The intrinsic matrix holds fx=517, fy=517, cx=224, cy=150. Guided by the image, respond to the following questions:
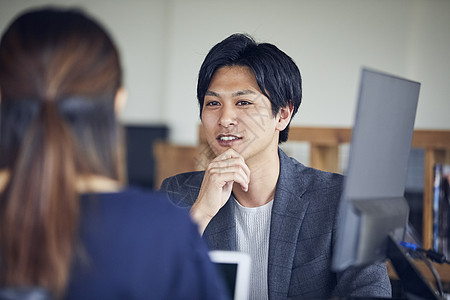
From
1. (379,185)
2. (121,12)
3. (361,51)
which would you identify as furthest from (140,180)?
(379,185)

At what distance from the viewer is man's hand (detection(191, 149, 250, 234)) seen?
5.01 ft

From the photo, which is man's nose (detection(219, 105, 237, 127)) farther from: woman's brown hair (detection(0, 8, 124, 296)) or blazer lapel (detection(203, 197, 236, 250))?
woman's brown hair (detection(0, 8, 124, 296))

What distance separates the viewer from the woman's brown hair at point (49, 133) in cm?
71

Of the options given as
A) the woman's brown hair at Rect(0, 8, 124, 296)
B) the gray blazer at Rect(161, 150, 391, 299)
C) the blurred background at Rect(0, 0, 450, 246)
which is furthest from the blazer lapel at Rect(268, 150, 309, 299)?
the blurred background at Rect(0, 0, 450, 246)

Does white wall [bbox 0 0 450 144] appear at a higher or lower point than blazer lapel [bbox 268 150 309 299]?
higher

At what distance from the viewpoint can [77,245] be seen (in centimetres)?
72

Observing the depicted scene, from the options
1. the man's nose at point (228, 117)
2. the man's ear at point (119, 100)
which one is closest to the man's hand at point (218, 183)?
the man's nose at point (228, 117)

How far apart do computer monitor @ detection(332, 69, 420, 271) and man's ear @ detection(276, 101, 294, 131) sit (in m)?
0.62

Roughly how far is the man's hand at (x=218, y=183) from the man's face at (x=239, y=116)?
0.33 ft

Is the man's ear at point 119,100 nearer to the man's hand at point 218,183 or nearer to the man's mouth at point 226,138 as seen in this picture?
the man's hand at point 218,183

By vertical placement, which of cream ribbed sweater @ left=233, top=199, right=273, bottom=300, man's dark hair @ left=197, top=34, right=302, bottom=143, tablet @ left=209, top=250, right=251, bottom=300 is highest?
man's dark hair @ left=197, top=34, right=302, bottom=143

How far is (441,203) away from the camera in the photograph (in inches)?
81.0

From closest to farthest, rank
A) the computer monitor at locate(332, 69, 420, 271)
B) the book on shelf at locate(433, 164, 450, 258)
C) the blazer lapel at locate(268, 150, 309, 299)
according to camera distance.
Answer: the computer monitor at locate(332, 69, 420, 271), the blazer lapel at locate(268, 150, 309, 299), the book on shelf at locate(433, 164, 450, 258)

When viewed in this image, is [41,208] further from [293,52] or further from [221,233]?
[293,52]
